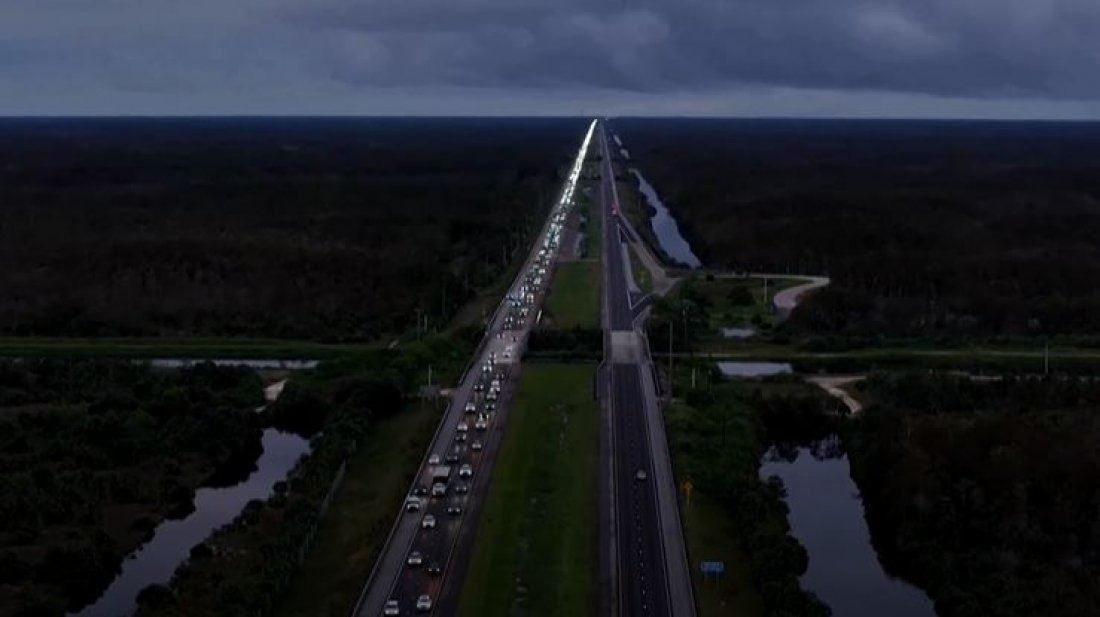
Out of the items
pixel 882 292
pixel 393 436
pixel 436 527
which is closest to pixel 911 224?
pixel 882 292

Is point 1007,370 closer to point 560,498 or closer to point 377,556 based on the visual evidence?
point 560,498

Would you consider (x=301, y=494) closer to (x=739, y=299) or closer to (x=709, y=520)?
(x=709, y=520)

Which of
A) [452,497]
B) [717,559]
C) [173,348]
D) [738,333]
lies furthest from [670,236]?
[717,559]

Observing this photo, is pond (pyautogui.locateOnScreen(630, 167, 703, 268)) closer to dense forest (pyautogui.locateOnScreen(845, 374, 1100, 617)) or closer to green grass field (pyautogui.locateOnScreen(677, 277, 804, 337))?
green grass field (pyautogui.locateOnScreen(677, 277, 804, 337))

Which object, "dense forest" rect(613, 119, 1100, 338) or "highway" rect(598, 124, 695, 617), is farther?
"dense forest" rect(613, 119, 1100, 338)

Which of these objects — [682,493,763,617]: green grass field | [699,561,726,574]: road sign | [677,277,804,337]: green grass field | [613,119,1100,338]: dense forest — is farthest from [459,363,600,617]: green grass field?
[613,119,1100,338]: dense forest

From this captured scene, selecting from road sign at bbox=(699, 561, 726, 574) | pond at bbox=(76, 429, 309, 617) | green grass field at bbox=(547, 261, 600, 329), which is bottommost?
pond at bbox=(76, 429, 309, 617)
